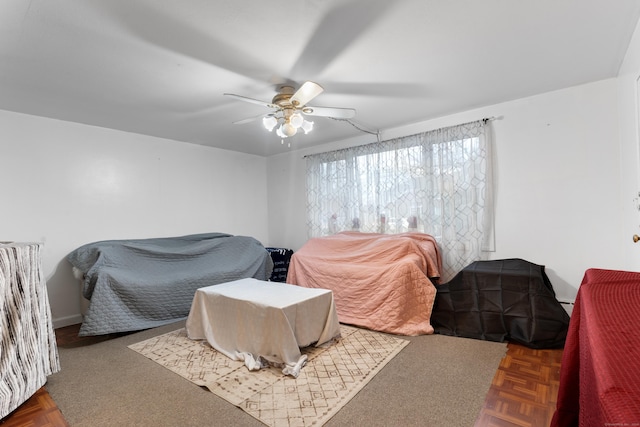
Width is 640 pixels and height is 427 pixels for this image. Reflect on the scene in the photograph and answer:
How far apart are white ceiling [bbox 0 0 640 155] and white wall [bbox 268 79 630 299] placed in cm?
22

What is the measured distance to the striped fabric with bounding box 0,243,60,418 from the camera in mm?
1737

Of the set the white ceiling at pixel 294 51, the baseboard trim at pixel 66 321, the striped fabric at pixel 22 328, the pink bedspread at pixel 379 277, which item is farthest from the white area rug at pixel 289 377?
the white ceiling at pixel 294 51

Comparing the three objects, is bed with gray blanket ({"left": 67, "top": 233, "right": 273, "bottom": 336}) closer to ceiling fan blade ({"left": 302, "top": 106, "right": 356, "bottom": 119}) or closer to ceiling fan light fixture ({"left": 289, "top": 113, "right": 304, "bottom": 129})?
ceiling fan light fixture ({"left": 289, "top": 113, "right": 304, "bottom": 129})

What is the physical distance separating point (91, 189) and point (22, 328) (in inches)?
82.3

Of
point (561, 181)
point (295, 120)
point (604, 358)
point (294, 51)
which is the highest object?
point (294, 51)

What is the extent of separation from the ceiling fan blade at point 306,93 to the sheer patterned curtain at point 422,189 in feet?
6.11

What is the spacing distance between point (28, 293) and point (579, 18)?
3764 mm

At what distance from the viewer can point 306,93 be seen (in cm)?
218

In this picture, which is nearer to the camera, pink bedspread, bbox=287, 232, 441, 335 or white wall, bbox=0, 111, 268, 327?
pink bedspread, bbox=287, 232, 441, 335

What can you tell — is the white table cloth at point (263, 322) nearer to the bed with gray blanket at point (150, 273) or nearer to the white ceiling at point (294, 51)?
the bed with gray blanket at point (150, 273)

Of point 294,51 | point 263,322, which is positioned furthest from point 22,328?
point 294,51

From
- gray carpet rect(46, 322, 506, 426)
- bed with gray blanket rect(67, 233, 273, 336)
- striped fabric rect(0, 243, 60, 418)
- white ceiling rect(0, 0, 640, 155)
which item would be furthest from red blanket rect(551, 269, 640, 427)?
bed with gray blanket rect(67, 233, 273, 336)

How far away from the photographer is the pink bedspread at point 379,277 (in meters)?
2.87

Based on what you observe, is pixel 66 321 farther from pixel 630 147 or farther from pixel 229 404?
pixel 630 147
